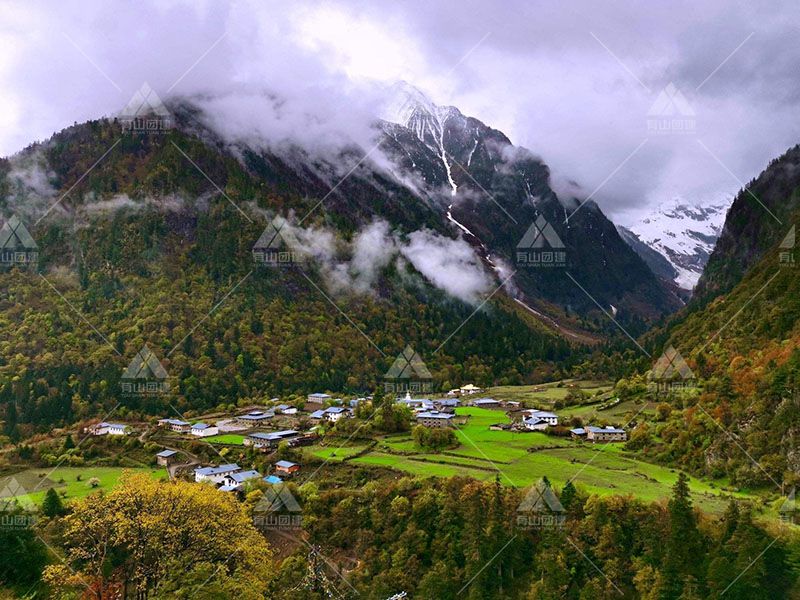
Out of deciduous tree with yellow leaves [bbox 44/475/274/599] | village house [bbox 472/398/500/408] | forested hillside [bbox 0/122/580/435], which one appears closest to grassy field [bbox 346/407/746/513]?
village house [bbox 472/398/500/408]

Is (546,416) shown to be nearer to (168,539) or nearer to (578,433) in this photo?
(578,433)

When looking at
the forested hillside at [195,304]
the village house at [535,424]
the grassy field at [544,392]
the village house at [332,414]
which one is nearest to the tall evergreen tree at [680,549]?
the village house at [535,424]

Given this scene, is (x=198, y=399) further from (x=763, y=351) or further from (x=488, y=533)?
(x=763, y=351)

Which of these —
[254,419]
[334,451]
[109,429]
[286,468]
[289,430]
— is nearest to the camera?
[286,468]

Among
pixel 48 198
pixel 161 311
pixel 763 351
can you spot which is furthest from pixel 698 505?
pixel 48 198

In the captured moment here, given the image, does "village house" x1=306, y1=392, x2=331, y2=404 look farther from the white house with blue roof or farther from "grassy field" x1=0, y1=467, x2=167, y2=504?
the white house with blue roof

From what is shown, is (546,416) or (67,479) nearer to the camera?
(67,479)

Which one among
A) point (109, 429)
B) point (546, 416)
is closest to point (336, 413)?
point (546, 416)
